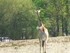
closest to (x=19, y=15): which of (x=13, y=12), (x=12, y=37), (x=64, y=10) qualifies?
(x=13, y=12)

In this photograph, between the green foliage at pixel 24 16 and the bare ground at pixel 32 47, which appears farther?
the green foliage at pixel 24 16

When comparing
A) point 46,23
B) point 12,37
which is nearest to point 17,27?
point 12,37

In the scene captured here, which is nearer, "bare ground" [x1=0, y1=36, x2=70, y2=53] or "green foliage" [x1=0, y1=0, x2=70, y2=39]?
"bare ground" [x1=0, y1=36, x2=70, y2=53]

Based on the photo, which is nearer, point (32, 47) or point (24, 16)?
point (32, 47)

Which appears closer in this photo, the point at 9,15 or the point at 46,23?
the point at 9,15

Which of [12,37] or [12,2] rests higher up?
[12,2]

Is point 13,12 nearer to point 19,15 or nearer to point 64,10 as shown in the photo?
point 19,15

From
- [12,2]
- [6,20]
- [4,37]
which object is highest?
[12,2]

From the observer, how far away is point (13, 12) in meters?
28.9

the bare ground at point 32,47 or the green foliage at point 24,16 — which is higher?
the green foliage at point 24,16

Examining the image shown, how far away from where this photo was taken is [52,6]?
30.5 metres

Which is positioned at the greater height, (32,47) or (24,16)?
(24,16)

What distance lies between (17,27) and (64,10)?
19.5 ft

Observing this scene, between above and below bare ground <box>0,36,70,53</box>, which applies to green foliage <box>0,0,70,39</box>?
above
